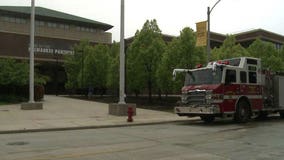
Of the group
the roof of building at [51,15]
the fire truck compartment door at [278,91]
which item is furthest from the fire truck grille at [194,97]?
the roof of building at [51,15]

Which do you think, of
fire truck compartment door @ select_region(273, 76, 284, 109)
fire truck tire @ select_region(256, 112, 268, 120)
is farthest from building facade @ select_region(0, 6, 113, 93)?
fire truck compartment door @ select_region(273, 76, 284, 109)

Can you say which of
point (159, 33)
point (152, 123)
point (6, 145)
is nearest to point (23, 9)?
point (159, 33)

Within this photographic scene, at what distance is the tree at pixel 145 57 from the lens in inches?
1543

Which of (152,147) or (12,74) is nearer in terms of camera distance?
(152,147)

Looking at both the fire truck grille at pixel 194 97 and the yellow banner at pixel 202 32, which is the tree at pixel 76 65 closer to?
the yellow banner at pixel 202 32

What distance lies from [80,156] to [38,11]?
76817 millimetres

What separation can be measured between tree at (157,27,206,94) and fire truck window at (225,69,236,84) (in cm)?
1377

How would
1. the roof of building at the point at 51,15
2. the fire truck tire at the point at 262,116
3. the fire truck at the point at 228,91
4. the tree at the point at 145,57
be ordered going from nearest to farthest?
the fire truck at the point at 228,91 < the fire truck tire at the point at 262,116 < the tree at the point at 145,57 < the roof of building at the point at 51,15

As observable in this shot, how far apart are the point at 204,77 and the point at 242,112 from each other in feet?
9.29

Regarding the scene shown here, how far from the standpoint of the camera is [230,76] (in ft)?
70.3

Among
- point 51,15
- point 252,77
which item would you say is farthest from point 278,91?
point 51,15

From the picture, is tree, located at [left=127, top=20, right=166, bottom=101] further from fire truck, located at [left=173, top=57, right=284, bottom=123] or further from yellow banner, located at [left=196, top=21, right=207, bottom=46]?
fire truck, located at [left=173, top=57, right=284, bottom=123]

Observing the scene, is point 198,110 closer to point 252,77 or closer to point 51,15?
point 252,77

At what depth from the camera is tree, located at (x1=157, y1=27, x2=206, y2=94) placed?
117 ft
